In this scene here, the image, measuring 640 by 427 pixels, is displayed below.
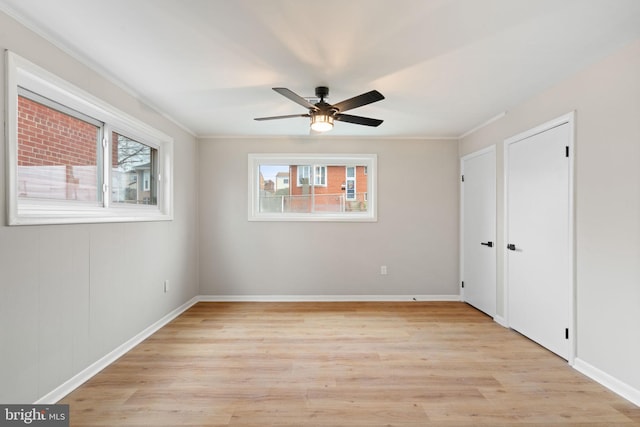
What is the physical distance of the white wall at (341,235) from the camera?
4.35 m

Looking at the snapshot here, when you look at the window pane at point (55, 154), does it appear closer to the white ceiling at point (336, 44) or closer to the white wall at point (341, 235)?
the white ceiling at point (336, 44)

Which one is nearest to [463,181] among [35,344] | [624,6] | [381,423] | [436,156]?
[436,156]

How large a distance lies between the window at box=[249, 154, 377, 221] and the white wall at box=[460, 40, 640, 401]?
8.13 ft

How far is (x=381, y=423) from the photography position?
1.80 metres

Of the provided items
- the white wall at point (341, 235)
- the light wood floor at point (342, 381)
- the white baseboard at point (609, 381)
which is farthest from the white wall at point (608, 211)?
the white wall at point (341, 235)

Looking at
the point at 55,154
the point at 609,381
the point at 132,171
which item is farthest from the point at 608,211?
the point at 132,171

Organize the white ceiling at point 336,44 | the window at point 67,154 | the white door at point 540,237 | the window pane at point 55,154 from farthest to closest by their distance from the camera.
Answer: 1. the white door at point 540,237
2. the window pane at point 55,154
3. the window at point 67,154
4. the white ceiling at point 336,44

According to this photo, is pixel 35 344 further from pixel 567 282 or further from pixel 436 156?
pixel 436 156

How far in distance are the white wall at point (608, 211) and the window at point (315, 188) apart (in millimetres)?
2479

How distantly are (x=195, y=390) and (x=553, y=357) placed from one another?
2979 millimetres

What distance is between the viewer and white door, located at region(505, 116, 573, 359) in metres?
2.54

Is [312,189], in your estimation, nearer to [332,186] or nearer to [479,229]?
[332,186]

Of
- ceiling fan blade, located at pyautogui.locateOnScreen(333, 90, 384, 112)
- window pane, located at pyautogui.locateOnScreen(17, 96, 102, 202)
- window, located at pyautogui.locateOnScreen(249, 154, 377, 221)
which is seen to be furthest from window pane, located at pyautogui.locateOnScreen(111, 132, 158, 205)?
ceiling fan blade, located at pyautogui.locateOnScreen(333, 90, 384, 112)

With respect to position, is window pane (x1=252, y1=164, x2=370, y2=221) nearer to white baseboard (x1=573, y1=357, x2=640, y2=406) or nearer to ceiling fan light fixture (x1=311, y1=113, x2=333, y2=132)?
ceiling fan light fixture (x1=311, y1=113, x2=333, y2=132)
